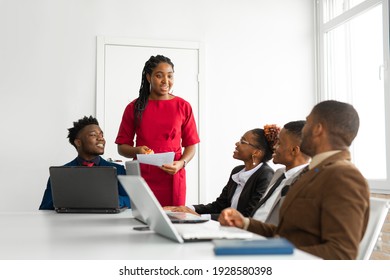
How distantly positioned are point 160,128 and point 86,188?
80 cm

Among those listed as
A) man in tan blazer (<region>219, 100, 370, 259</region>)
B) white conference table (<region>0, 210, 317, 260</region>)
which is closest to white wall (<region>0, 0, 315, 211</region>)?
white conference table (<region>0, 210, 317, 260</region>)

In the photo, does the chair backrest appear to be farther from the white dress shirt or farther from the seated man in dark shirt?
the seated man in dark shirt

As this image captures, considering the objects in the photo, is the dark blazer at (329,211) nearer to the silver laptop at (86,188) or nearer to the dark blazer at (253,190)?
the silver laptop at (86,188)

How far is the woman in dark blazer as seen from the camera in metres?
2.62

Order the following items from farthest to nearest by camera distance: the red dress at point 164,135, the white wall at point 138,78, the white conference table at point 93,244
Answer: the white wall at point 138,78
the red dress at point 164,135
the white conference table at point 93,244

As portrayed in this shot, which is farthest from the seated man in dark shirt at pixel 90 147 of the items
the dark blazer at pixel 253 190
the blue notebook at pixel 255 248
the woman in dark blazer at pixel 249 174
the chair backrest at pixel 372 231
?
the blue notebook at pixel 255 248

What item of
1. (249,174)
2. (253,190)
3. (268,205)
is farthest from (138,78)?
(268,205)

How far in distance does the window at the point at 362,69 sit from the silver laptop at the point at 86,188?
2458 mm

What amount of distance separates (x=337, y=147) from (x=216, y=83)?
10.1 feet

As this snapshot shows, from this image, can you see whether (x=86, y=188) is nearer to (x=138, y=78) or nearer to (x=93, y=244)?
(x=93, y=244)

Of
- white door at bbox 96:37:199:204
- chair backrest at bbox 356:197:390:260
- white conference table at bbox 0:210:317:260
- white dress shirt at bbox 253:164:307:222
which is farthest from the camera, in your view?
white door at bbox 96:37:199:204

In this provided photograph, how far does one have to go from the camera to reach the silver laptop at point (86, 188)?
2.17m

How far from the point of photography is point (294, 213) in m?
1.43

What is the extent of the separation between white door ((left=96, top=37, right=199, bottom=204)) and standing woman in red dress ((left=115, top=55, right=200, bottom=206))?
133 cm
